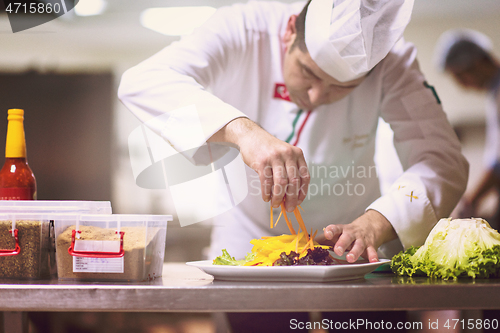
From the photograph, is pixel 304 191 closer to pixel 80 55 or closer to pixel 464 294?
pixel 464 294

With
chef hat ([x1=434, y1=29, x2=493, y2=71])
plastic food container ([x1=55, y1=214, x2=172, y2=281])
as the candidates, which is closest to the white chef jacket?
chef hat ([x1=434, y1=29, x2=493, y2=71])

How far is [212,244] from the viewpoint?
1438 millimetres

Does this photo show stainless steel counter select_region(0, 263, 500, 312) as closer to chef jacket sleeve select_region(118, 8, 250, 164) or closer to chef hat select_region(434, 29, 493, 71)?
chef jacket sleeve select_region(118, 8, 250, 164)

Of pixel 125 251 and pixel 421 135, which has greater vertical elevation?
pixel 421 135

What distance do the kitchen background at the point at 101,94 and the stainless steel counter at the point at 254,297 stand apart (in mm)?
700

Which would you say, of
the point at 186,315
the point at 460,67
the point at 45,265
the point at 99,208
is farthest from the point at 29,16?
the point at 460,67

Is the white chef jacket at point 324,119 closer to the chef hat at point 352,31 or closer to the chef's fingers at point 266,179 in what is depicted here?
the chef hat at point 352,31

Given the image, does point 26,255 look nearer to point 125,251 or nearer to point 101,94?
point 125,251

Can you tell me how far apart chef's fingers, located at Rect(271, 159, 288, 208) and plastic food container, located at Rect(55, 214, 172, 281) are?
0.26 m

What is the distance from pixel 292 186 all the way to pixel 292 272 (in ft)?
0.60

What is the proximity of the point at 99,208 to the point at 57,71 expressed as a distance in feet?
2.45

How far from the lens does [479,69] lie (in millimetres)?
1445

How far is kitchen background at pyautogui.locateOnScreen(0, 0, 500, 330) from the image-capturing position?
1429mm

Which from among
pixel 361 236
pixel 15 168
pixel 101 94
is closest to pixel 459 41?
pixel 361 236
